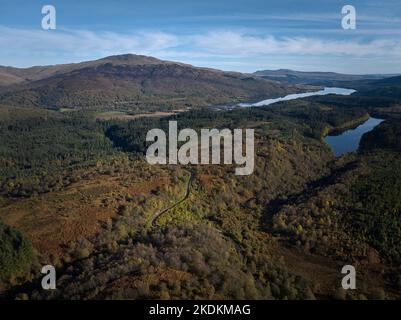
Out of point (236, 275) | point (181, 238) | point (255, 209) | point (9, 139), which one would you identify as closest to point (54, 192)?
point (181, 238)

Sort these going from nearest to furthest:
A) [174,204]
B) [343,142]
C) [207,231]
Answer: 1. [207,231]
2. [174,204]
3. [343,142]

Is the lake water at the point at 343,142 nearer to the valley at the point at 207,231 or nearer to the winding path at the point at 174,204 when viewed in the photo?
the valley at the point at 207,231

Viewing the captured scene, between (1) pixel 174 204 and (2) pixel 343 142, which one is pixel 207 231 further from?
(2) pixel 343 142

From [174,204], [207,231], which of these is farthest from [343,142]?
[207,231]

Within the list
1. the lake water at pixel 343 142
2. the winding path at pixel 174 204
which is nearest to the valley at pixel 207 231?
the winding path at pixel 174 204

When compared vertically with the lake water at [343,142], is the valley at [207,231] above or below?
below

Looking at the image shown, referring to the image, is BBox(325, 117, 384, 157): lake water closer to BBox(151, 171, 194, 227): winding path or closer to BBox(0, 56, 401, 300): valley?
BBox(0, 56, 401, 300): valley

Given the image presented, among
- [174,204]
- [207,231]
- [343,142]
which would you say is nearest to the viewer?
[207,231]

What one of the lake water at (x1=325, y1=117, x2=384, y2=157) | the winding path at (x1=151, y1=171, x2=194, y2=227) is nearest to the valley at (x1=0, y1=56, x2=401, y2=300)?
the winding path at (x1=151, y1=171, x2=194, y2=227)

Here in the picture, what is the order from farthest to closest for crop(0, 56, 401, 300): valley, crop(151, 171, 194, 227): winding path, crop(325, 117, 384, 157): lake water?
crop(325, 117, 384, 157): lake water → crop(151, 171, 194, 227): winding path → crop(0, 56, 401, 300): valley

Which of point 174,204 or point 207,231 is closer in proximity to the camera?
point 207,231

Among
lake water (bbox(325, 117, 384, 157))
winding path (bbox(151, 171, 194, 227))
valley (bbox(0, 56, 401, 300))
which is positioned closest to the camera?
valley (bbox(0, 56, 401, 300))

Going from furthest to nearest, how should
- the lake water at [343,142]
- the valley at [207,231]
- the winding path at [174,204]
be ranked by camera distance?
1. the lake water at [343,142]
2. the winding path at [174,204]
3. the valley at [207,231]
